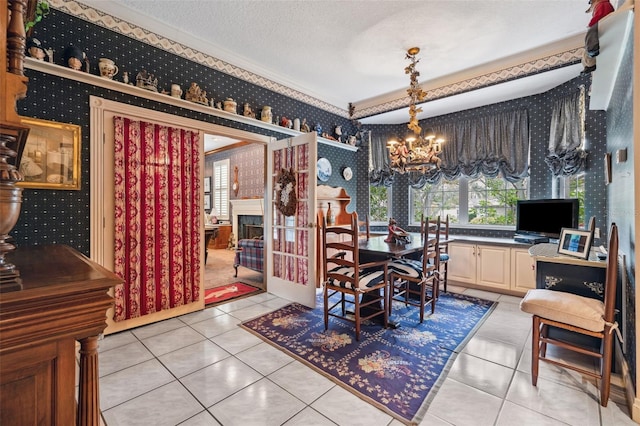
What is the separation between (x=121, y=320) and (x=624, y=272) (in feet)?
14.3

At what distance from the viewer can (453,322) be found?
Answer: 3084mm

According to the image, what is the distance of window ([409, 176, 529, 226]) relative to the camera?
4.66 m

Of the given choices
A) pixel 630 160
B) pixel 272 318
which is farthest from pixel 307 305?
pixel 630 160

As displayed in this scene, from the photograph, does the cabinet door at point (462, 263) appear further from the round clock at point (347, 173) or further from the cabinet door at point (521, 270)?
the round clock at point (347, 173)

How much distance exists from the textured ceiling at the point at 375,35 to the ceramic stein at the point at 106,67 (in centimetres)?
52

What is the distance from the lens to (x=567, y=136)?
12.5 feet

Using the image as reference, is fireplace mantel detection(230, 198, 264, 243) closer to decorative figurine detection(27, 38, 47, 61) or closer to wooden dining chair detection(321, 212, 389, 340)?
wooden dining chair detection(321, 212, 389, 340)

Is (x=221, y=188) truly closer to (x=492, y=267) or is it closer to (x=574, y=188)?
(x=492, y=267)

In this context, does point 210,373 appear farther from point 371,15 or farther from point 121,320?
point 371,15

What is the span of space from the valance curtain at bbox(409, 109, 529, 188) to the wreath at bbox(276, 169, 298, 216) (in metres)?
2.86

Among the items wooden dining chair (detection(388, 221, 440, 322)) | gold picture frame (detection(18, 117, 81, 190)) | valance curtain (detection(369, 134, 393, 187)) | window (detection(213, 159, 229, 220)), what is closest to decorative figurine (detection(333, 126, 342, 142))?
valance curtain (detection(369, 134, 393, 187))

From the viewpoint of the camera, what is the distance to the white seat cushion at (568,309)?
184cm

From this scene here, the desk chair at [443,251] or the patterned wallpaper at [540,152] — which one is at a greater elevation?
the patterned wallpaper at [540,152]

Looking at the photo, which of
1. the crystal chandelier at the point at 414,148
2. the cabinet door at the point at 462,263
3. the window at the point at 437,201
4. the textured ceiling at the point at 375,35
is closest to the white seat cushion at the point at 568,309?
the crystal chandelier at the point at 414,148
